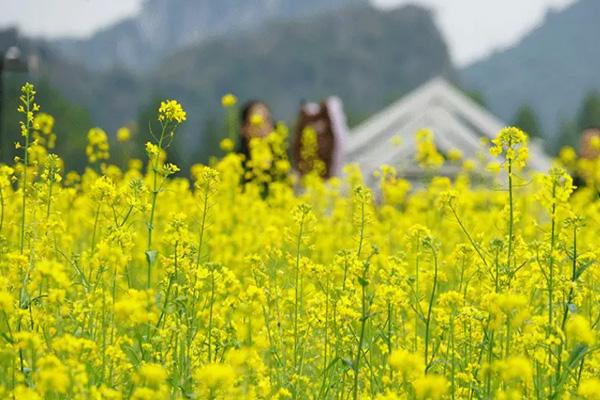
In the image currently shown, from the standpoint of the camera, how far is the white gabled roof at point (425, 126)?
1382 cm

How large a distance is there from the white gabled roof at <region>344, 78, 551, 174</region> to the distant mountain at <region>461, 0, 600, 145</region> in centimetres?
13692

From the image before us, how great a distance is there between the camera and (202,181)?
3.21 m

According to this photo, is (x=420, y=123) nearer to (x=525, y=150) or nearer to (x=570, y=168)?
(x=570, y=168)

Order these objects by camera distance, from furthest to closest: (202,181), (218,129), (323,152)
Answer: (218,129), (323,152), (202,181)

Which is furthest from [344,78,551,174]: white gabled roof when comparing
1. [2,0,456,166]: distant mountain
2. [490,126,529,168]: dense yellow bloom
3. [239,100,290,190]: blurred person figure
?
[2,0,456,166]: distant mountain

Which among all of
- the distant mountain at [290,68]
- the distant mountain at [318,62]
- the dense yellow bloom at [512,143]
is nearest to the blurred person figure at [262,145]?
the dense yellow bloom at [512,143]

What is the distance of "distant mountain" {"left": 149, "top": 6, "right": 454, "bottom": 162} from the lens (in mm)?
133625

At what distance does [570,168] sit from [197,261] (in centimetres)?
861

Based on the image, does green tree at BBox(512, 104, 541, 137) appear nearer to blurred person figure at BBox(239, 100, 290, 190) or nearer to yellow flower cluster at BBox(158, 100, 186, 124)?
blurred person figure at BBox(239, 100, 290, 190)

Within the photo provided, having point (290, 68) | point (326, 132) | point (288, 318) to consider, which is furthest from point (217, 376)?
point (290, 68)

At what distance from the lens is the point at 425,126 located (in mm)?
14625

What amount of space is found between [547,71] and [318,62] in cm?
5996

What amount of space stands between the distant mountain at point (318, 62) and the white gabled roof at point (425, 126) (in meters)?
110

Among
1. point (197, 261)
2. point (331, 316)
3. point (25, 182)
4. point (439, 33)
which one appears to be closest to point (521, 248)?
point (331, 316)
